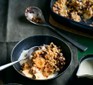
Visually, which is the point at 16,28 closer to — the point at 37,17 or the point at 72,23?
the point at 37,17

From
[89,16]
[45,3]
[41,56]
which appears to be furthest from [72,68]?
[45,3]

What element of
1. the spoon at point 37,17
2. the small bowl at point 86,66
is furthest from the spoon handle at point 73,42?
the small bowl at point 86,66

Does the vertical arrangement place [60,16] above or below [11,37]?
above

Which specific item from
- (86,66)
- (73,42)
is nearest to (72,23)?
(73,42)

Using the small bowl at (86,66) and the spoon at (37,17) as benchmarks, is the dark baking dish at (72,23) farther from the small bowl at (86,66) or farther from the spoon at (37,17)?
the small bowl at (86,66)

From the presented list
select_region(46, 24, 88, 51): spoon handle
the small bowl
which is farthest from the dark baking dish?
the small bowl

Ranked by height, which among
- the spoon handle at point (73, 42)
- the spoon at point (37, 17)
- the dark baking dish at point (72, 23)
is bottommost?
the spoon handle at point (73, 42)

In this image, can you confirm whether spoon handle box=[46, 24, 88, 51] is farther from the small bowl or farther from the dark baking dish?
the small bowl

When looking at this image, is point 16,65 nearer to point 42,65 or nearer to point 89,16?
point 42,65

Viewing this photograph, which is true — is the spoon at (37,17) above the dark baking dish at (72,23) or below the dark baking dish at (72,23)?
below
